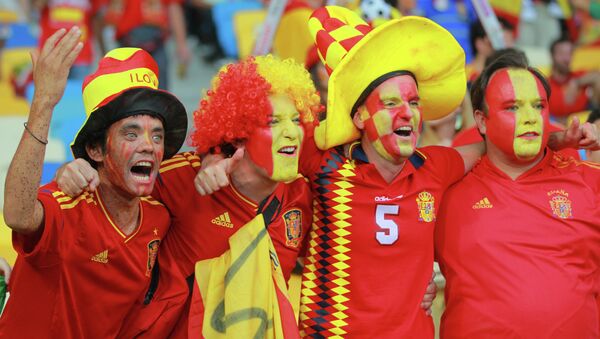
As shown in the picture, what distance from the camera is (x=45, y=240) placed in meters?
3.92

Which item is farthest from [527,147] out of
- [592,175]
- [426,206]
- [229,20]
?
[229,20]

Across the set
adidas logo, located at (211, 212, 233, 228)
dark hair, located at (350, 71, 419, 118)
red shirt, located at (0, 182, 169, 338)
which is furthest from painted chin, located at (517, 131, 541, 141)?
red shirt, located at (0, 182, 169, 338)

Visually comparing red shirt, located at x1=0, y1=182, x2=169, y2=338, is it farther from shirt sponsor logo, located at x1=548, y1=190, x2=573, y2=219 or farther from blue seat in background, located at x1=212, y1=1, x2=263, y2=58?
blue seat in background, located at x1=212, y1=1, x2=263, y2=58

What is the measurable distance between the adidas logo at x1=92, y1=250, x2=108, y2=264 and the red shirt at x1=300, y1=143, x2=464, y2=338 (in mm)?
952

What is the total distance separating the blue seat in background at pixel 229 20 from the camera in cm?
970

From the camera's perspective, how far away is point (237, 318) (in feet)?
13.9

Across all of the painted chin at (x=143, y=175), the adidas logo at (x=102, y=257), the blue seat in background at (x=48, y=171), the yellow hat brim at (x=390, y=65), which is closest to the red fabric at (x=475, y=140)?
the yellow hat brim at (x=390, y=65)

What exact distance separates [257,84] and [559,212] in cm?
155

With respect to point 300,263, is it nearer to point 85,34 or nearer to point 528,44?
point 85,34

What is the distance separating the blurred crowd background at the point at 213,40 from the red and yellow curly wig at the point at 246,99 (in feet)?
7.39

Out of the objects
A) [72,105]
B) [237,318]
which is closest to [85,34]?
[72,105]

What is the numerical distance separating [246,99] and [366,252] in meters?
0.86

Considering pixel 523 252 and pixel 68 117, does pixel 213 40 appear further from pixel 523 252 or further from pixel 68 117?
pixel 523 252

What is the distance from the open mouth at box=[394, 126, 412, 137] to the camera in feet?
14.9
